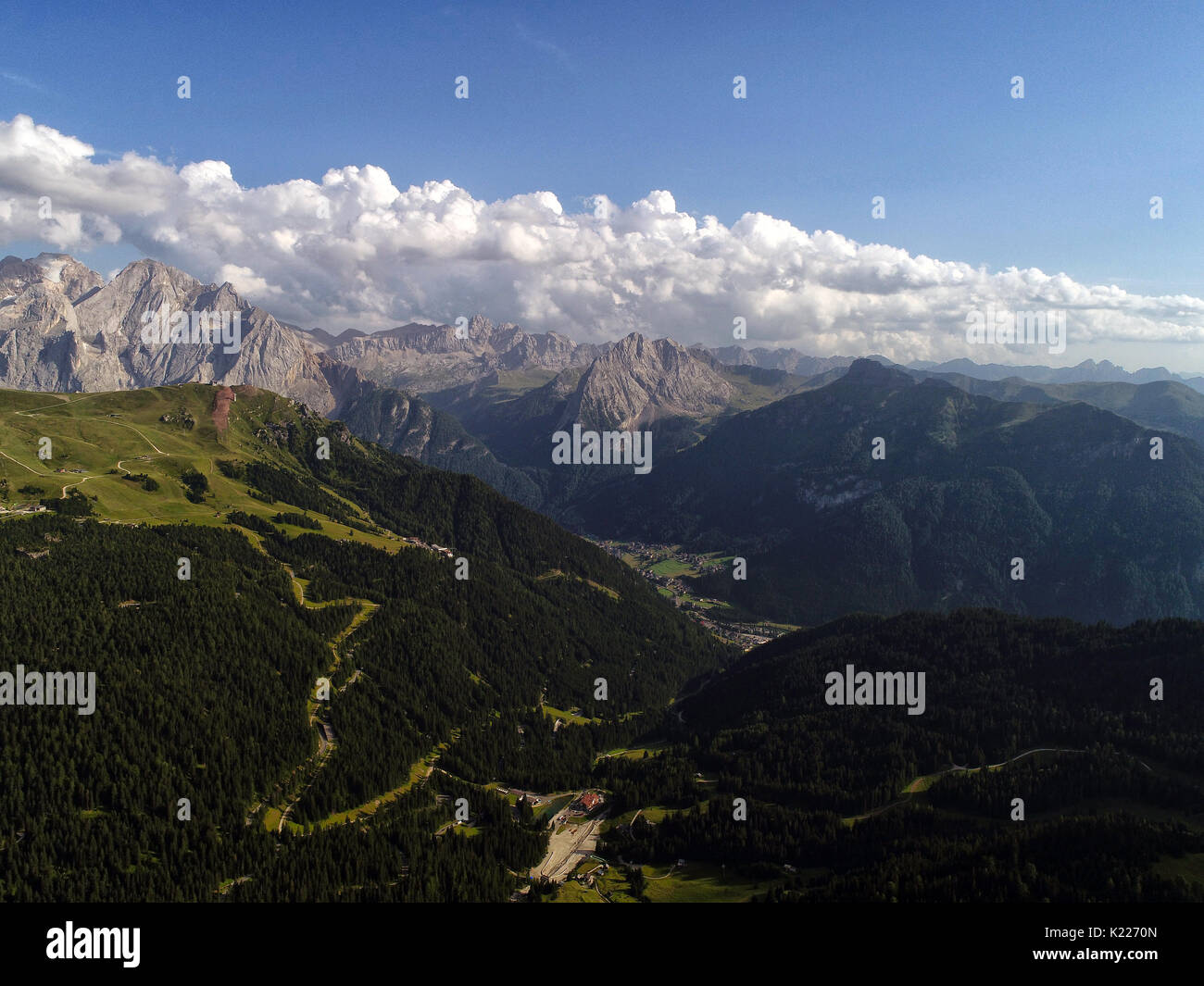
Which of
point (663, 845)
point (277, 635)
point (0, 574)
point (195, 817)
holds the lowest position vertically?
point (663, 845)

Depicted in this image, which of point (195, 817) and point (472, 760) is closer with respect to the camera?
point (195, 817)
